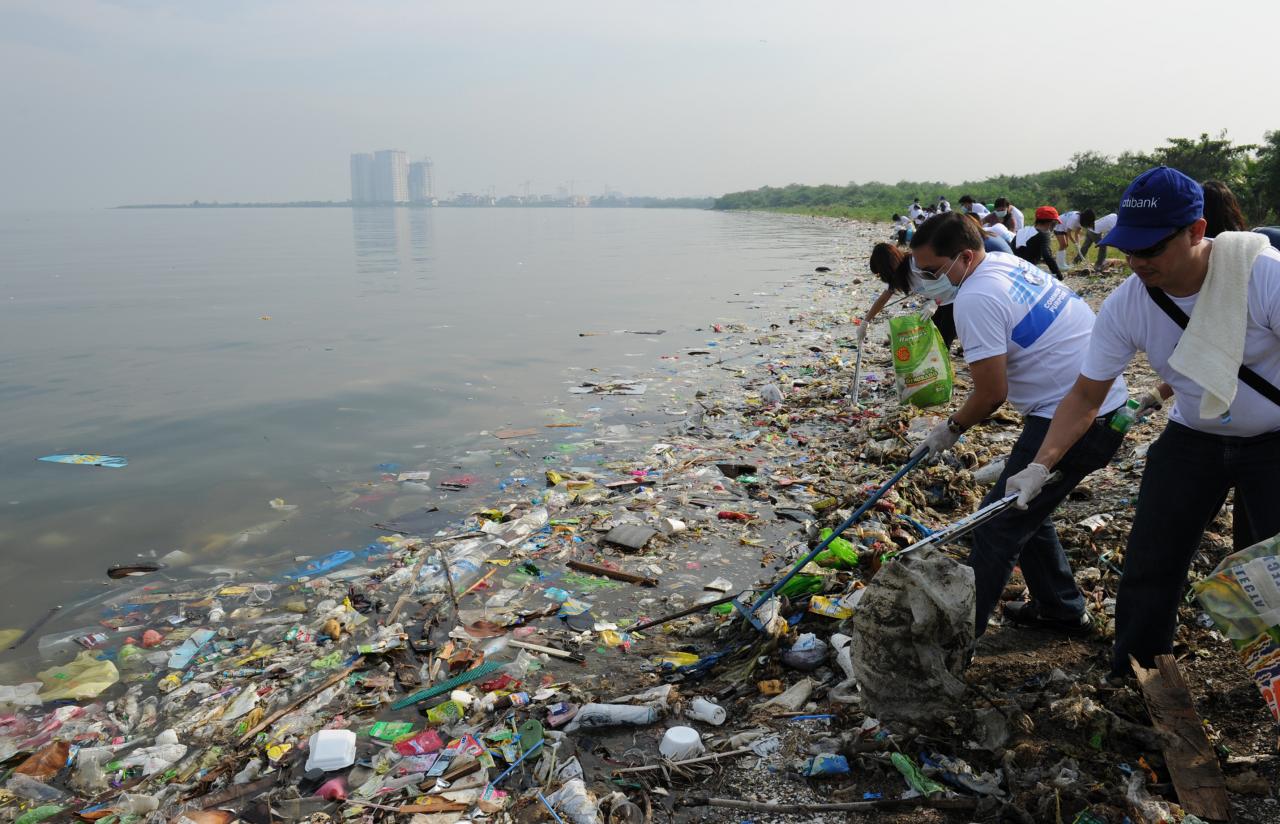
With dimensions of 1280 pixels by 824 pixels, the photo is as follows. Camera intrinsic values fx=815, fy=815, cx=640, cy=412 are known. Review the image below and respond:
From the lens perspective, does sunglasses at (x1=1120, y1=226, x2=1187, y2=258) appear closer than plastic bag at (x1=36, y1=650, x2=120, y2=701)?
Yes

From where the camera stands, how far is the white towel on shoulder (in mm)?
2242

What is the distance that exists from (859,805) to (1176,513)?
4.55 feet

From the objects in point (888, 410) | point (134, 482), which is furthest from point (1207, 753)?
point (134, 482)

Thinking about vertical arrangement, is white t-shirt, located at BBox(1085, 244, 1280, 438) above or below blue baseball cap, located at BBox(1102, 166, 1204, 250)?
below

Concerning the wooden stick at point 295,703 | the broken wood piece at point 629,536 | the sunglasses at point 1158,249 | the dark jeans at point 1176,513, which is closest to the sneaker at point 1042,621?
the dark jeans at point 1176,513

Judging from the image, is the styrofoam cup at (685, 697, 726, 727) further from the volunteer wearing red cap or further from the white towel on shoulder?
the volunteer wearing red cap

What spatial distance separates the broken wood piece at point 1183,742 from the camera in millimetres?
2357

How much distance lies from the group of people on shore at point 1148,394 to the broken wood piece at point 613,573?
2073 mm

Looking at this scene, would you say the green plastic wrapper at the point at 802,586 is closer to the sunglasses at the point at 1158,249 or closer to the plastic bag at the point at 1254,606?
the plastic bag at the point at 1254,606

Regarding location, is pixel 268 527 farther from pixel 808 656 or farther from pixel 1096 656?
pixel 1096 656

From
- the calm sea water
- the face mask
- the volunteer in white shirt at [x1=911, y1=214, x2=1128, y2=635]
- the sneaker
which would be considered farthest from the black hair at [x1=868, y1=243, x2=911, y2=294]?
the calm sea water

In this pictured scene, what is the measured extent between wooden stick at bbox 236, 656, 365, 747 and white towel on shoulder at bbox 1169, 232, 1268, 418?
3780 mm

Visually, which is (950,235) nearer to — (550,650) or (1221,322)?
(1221,322)

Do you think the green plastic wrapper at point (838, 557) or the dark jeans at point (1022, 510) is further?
the green plastic wrapper at point (838, 557)
